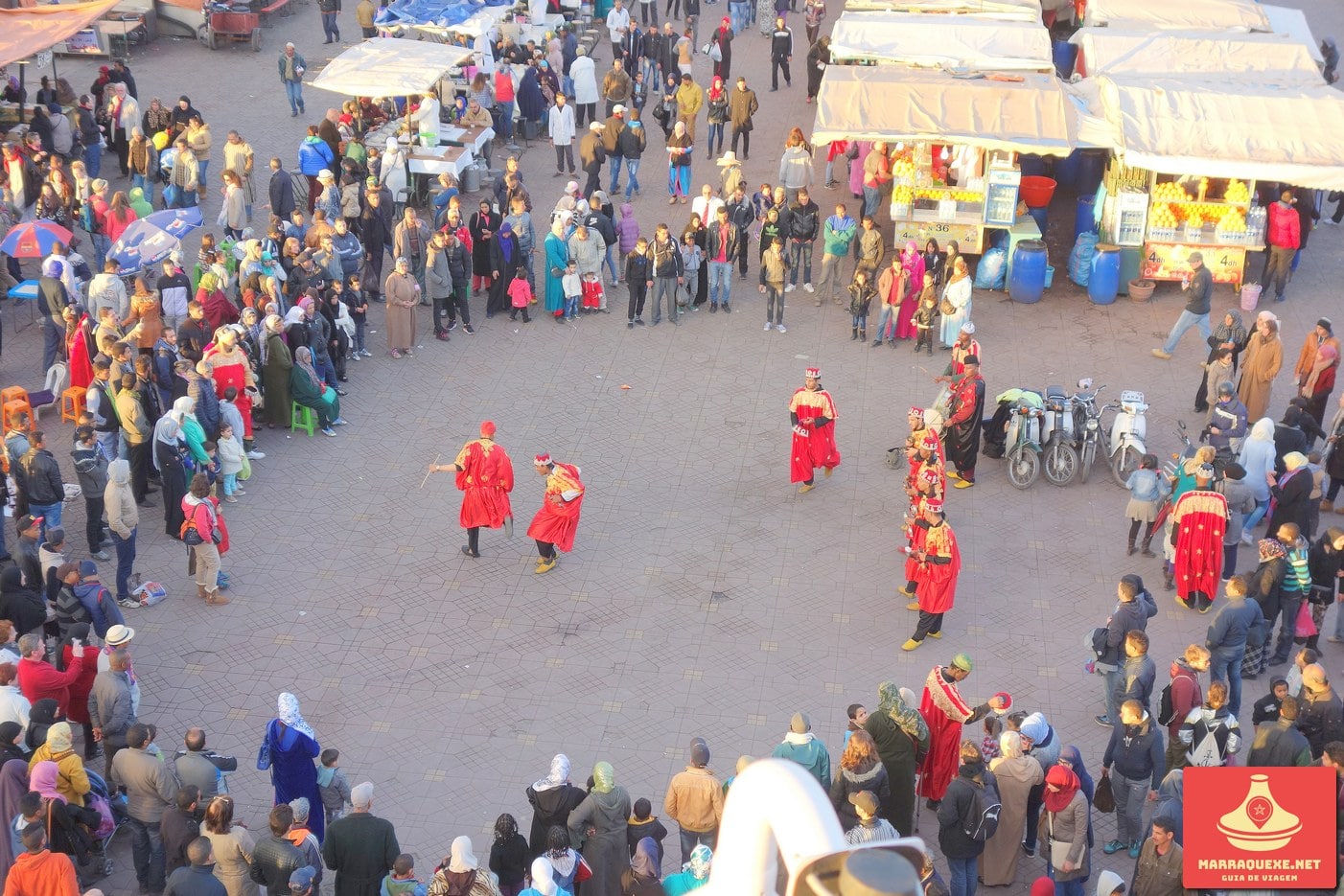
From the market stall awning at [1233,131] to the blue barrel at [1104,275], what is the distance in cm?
123

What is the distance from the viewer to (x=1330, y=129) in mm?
20453

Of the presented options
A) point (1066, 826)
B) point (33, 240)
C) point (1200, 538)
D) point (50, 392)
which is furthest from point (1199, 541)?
point (33, 240)

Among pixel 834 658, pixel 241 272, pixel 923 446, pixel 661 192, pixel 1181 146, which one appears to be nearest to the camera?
pixel 834 658

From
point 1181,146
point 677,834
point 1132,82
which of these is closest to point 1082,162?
point 1132,82

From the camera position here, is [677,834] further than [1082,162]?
No

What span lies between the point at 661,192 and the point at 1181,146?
8301 millimetres

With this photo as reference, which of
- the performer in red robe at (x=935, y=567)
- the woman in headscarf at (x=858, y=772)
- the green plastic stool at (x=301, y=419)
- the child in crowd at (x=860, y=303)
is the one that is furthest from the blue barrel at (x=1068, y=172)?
the woman in headscarf at (x=858, y=772)

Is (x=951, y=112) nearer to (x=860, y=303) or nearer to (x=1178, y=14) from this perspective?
(x=860, y=303)

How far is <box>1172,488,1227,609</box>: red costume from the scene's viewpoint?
44.0ft

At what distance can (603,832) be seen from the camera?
9594 millimetres

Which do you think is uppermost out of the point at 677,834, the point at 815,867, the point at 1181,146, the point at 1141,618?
the point at 815,867

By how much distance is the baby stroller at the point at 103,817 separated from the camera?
10078mm

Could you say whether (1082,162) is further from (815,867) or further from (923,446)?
(815,867)

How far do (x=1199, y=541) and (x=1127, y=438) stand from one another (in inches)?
98.3
